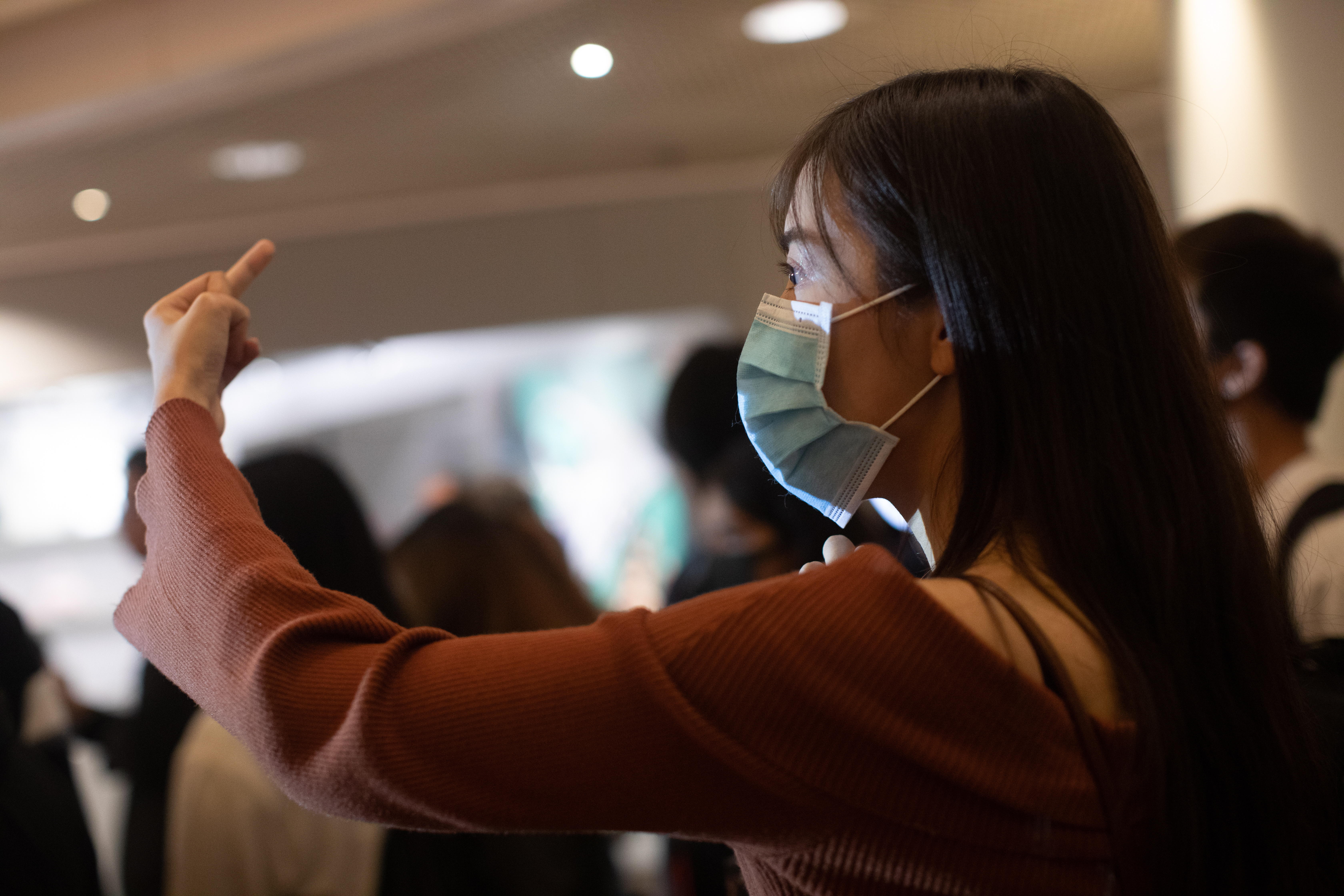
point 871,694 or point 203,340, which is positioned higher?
point 203,340

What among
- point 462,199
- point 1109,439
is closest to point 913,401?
point 1109,439

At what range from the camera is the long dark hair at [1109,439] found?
67cm

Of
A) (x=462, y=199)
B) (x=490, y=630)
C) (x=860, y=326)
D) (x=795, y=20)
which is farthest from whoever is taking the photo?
(x=462, y=199)

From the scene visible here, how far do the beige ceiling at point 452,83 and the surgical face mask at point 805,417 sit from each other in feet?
5.30

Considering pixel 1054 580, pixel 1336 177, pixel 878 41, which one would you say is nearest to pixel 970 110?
pixel 1054 580

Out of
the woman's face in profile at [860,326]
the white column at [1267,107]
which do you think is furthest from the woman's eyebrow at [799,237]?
the white column at [1267,107]

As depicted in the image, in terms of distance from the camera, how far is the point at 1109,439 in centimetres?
71

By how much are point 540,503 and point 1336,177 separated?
131 inches

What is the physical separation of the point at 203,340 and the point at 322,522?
0.99 metres

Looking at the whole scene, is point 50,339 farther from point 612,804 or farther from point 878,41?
point 612,804

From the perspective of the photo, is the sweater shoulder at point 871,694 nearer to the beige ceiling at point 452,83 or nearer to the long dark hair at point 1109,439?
the long dark hair at point 1109,439

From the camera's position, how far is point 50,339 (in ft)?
11.5

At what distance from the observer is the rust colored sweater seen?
559mm

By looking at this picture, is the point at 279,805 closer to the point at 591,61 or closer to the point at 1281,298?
the point at 1281,298
